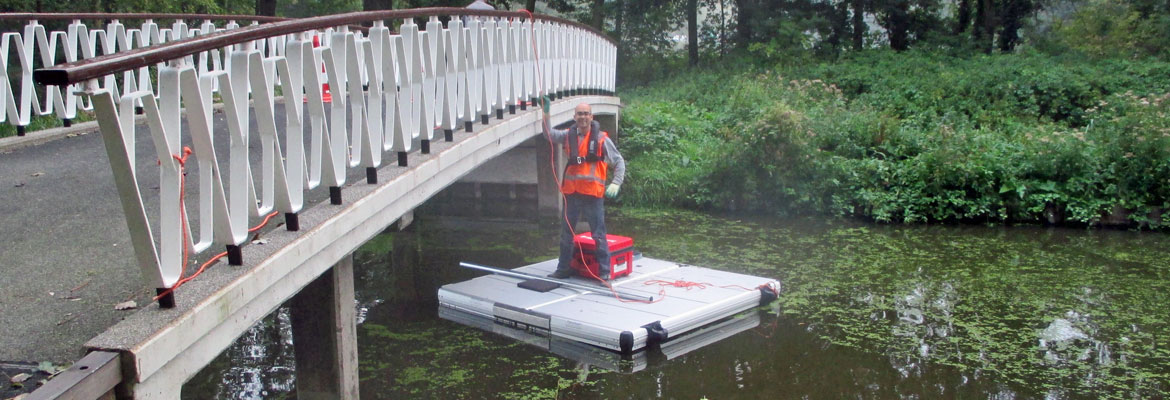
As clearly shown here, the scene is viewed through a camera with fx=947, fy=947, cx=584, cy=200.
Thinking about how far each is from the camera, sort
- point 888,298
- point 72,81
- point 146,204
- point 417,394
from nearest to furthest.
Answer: point 72,81, point 146,204, point 417,394, point 888,298

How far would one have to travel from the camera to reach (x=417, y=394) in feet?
20.8

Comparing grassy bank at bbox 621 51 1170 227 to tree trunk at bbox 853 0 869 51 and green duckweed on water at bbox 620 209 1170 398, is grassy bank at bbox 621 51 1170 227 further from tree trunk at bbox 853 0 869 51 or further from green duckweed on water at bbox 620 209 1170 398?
tree trunk at bbox 853 0 869 51

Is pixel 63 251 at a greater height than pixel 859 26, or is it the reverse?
pixel 859 26

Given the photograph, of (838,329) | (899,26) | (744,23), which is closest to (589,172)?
(838,329)

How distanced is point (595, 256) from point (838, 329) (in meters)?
2.13

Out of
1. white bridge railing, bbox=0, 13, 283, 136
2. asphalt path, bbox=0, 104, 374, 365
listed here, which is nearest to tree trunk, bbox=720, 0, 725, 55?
white bridge railing, bbox=0, 13, 283, 136

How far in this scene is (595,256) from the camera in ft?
27.2

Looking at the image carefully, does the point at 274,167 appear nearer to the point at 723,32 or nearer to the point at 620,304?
the point at 620,304

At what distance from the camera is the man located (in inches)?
312

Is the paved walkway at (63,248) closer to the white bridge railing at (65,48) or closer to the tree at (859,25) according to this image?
the white bridge railing at (65,48)

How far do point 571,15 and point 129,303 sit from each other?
87.5 feet

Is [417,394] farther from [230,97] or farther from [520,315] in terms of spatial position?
[230,97]

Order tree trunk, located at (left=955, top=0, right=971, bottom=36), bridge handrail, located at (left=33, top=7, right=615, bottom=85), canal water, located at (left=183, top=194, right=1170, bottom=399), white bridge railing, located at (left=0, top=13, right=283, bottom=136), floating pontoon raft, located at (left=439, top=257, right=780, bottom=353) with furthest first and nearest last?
A: tree trunk, located at (left=955, top=0, right=971, bottom=36) → white bridge railing, located at (left=0, top=13, right=283, bottom=136) → floating pontoon raft, located at (left=439, top=257, right=780, bottom=353) → canal water, located at (left=183, top=194, right=1170, bottom=399) → bridge handrail, located at (left=33, top=7, right=615, bottom=85)

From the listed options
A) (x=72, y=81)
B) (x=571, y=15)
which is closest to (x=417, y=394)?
(x=72, y=81)
